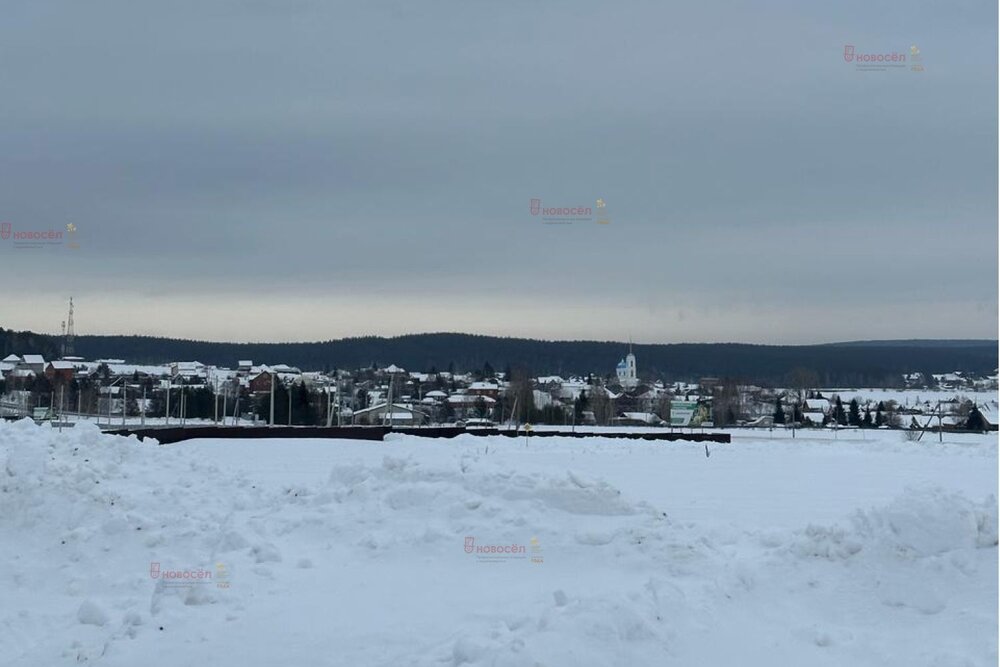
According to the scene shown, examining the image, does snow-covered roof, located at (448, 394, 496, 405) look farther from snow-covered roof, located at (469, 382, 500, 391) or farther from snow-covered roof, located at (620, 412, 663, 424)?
snow-covered roof, located at (620, 412, 663, 424)

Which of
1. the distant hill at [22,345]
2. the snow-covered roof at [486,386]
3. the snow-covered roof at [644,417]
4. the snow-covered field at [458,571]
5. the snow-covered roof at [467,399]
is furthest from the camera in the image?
the distant hill at [22,345]

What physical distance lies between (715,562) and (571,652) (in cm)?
374

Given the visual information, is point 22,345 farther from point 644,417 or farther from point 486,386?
point 644,417

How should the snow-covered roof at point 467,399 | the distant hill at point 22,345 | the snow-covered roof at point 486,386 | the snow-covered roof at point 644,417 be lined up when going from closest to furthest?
the snow-covered roof at point 644,417, the snow-covered roof at point 467,399, the snow-covered roof at point 486,386, the distant hill at point 22,345

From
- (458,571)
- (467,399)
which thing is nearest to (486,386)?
(467,399)

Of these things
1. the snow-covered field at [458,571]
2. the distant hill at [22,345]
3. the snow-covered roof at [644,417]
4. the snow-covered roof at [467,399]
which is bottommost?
the snow-covered roof at [644,417]

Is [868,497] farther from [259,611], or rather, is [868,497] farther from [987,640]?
[259,611]

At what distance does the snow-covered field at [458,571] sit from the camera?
9102 millimetres

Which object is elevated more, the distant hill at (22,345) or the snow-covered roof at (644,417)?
the distant hill at (22,345)

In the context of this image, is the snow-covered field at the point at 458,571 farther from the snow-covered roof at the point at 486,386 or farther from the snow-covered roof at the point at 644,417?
the snow-covered roof at the point at 486,386

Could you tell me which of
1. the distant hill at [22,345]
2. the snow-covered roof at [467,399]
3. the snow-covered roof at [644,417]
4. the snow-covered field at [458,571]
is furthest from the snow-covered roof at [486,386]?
the snow-covered field at [458,571]

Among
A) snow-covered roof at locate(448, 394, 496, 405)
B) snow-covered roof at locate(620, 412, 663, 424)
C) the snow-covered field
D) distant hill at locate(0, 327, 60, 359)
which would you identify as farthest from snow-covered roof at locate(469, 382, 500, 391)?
the snow-covered field

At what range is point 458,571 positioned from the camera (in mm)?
12078

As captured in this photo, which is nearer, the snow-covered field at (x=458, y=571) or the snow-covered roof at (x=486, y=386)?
the snow-covered field at (x=458, y=571)
